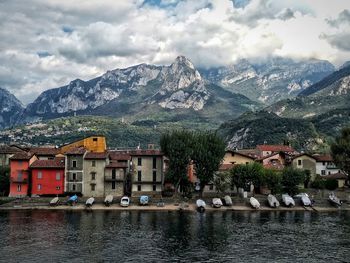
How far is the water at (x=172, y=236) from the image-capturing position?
2475 inches

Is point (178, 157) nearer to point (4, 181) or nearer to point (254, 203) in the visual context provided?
point (254, 203)

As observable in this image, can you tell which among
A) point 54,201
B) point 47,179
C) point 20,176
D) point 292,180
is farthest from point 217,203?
point 20,176

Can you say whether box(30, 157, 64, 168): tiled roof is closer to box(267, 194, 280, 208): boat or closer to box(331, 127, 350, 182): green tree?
box(267, 194, 280, 208): boat

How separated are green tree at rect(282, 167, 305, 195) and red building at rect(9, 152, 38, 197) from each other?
67.8 metres

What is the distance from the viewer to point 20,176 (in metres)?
118

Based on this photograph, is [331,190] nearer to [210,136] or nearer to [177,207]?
[210,136]

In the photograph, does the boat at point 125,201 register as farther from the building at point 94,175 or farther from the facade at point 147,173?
the facade at point 147,173

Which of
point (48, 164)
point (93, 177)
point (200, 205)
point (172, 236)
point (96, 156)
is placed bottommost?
point (172, 236)

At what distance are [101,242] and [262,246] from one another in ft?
82.8

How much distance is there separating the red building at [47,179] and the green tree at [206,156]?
35455mm

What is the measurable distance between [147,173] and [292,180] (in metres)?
38.7

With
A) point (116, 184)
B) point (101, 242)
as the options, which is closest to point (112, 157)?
point (116, 184)

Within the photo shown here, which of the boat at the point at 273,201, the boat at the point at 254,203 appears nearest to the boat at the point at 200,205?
the boat at the point at 254,203

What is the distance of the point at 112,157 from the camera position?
410 feet
